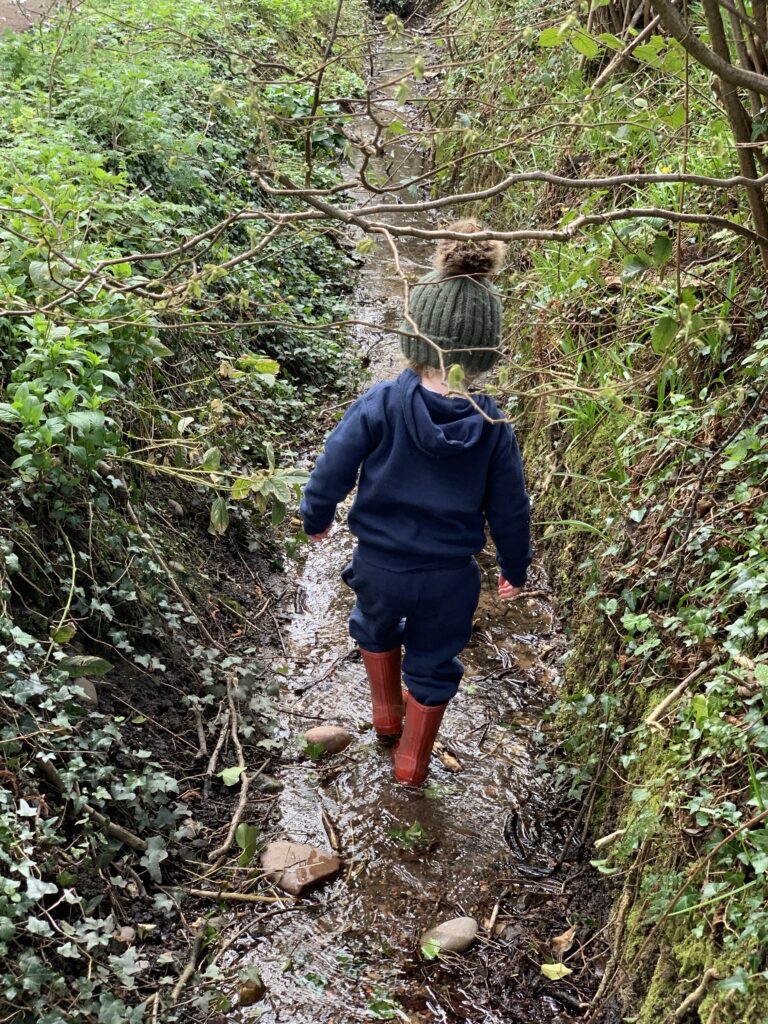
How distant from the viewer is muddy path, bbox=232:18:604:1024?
8.36 feet

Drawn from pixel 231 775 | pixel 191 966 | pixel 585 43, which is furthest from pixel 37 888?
pixel 585 43

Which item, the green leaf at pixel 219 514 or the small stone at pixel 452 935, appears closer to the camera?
the small stone at pixel 452 935

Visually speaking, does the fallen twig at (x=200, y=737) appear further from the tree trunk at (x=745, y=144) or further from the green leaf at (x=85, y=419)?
the tree trunk at (x=745, y=144)

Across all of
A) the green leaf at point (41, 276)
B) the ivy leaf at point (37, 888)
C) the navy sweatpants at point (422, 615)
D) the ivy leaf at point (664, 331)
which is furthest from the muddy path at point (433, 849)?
the green leaf at point (41, 276)

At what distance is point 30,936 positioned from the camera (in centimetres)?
208

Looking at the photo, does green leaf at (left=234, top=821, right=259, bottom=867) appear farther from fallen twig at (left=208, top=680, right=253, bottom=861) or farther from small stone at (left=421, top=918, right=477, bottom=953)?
small stone at (left=421, top=918, right=477, bottom=953)

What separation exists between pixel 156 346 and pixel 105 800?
1.64 meters

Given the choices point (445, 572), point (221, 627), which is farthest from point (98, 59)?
point (445, 572)

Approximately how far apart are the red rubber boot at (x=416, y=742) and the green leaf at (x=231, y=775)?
0.59 meters

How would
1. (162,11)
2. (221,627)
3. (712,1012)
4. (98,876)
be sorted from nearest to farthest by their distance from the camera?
(712,1012), (98,876), (221,627), (162,11)

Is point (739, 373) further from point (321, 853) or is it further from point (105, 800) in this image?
point (105, 800)

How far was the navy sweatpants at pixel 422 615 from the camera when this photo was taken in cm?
297

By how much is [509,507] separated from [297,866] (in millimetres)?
1361

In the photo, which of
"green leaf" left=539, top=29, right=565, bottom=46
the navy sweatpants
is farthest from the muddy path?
"green leaf" left=539, top=29, right=565, bottom=46
